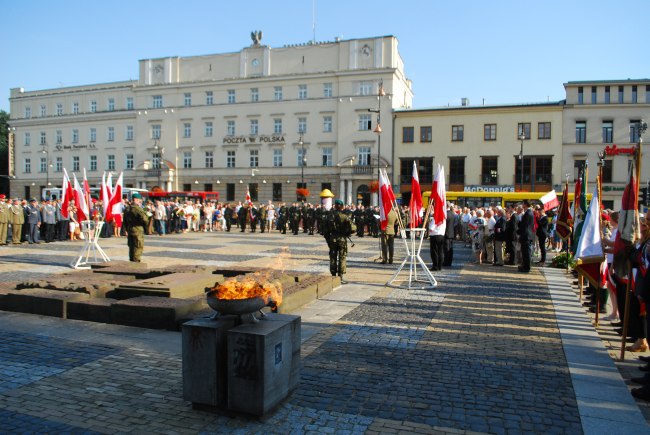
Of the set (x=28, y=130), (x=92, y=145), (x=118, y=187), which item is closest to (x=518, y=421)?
(x=118, y=187)

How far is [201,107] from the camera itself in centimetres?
6128

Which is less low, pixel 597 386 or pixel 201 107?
pixel 201 107

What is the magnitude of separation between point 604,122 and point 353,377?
53103 mm

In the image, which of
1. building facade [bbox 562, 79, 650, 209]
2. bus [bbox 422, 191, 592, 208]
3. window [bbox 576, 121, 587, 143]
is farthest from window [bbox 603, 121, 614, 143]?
bus [bbox 422, 191, 592, 208]

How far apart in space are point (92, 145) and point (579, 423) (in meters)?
73.2

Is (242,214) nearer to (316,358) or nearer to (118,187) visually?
(118,187)

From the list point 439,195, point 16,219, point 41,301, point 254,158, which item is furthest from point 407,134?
point 41,301

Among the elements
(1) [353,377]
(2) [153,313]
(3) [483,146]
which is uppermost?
(3) [483,146]

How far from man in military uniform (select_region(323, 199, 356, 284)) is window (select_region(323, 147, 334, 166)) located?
147ft

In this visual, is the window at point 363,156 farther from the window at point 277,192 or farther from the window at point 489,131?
the window at point 489,131

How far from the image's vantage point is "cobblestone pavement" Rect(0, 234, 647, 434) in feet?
14.5

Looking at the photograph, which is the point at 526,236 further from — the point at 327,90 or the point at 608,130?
the point at 327,90

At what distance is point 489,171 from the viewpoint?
51.7m

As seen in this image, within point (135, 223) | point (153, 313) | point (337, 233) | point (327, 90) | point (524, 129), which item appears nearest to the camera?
point (153, 313)
